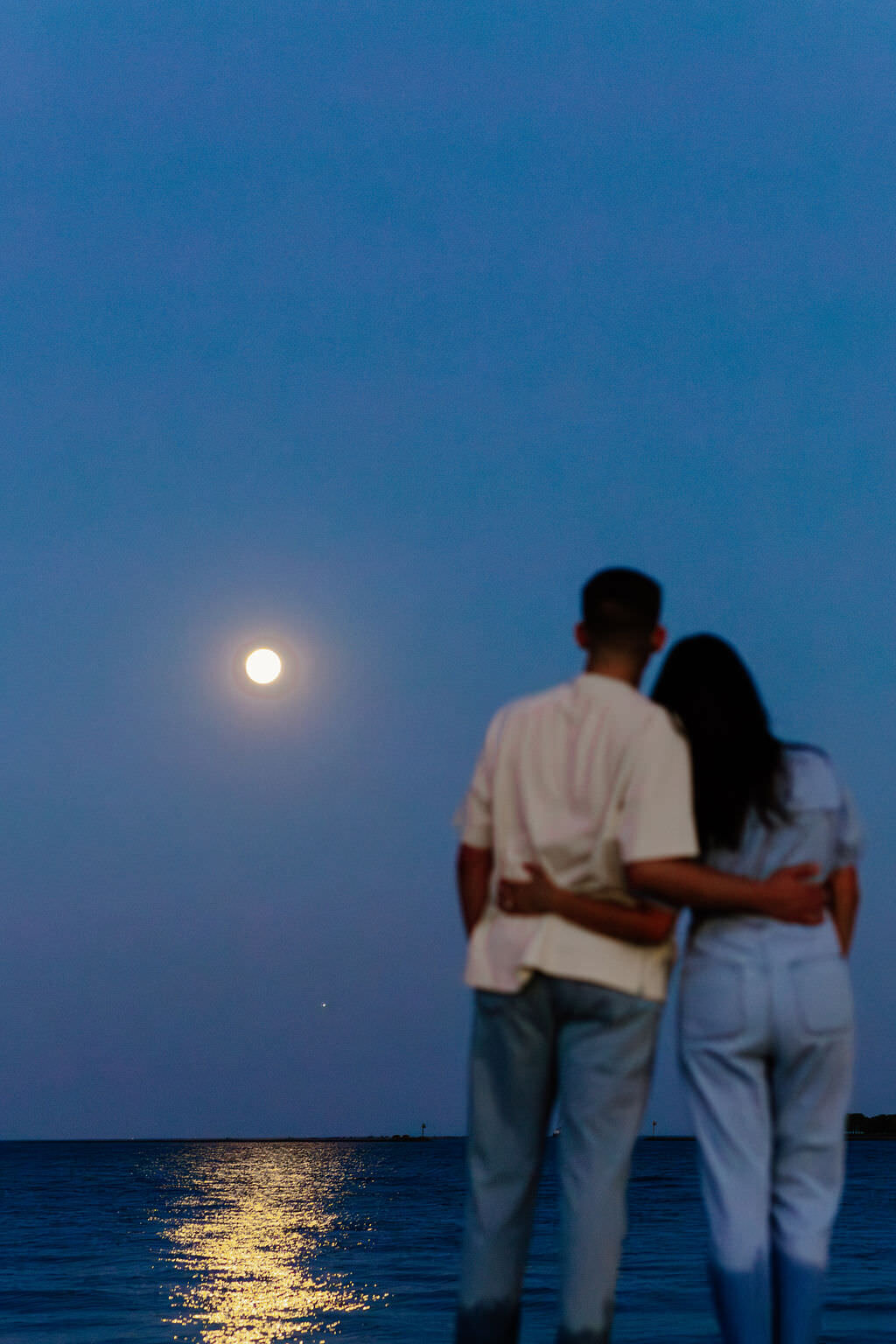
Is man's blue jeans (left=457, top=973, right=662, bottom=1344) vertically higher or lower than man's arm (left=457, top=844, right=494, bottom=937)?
lower

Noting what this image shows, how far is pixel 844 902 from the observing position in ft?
10.1

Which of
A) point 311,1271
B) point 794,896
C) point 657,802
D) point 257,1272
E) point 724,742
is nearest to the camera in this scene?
point 657,802

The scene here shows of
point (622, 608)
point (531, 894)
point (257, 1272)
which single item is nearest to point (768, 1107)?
point (531, 894)

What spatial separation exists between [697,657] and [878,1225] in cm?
3003

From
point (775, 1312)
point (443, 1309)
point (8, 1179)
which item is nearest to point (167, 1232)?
point (443, 1309)

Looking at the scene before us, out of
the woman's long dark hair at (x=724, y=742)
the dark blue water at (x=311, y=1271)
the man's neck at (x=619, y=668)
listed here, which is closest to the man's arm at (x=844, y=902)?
the woman's long dark hair at (x=724, y=742)

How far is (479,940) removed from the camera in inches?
118

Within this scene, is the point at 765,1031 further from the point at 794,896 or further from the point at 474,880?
the point at 474,880

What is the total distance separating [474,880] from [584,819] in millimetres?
331

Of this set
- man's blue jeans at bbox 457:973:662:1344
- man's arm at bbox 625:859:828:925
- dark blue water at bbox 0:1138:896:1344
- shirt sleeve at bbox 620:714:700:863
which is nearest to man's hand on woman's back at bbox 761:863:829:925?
man's arm at bbox 625:859:828:925

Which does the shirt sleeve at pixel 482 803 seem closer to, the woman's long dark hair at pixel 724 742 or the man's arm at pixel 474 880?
the man's arm at pixel 474 880

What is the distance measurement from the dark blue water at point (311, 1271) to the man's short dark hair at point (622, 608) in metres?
6.50

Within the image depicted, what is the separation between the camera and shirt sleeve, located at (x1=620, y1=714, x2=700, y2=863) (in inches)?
110

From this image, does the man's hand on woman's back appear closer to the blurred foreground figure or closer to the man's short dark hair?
the blurred foreground figure
